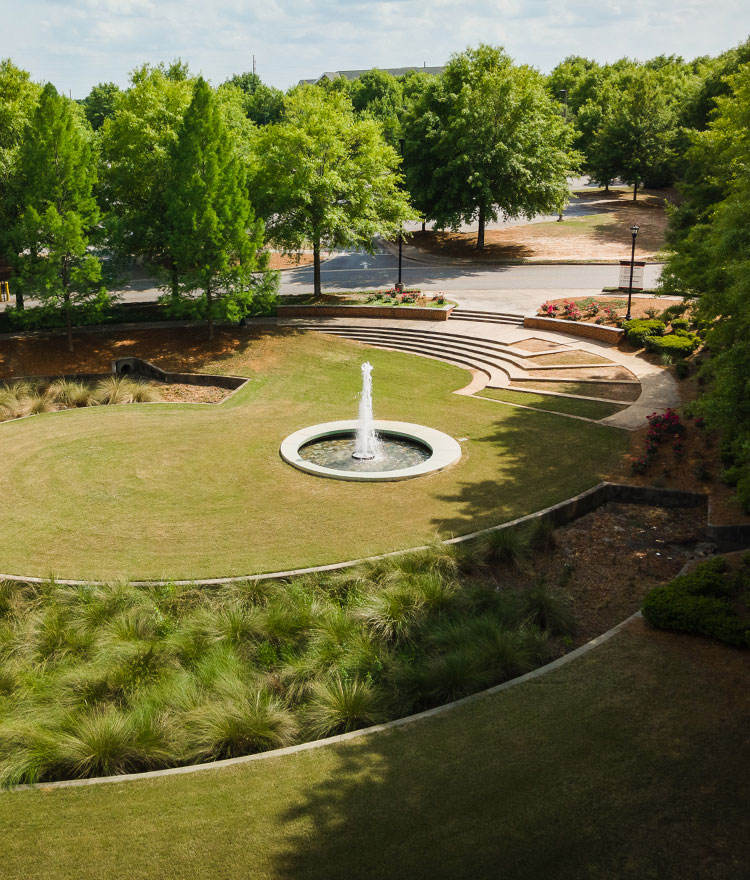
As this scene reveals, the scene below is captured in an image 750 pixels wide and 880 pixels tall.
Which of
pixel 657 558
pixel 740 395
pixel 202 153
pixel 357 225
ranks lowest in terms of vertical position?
pixel 657 558

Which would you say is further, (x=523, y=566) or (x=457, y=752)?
(x=523, y=566)

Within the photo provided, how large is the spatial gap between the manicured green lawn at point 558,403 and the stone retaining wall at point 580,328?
669 cm

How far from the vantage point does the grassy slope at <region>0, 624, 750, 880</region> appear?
672 centimetres

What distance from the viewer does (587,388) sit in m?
24.4

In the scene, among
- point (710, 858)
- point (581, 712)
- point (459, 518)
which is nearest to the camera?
point (710, 858)

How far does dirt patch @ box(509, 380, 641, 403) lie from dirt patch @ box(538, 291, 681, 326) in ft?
21.3

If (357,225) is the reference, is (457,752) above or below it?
below

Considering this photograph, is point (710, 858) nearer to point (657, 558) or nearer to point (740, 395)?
point (740, 395)

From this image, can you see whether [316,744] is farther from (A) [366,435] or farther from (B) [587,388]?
(B) [587,388]

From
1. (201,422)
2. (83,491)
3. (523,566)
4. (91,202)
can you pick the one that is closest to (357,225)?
(91,202)

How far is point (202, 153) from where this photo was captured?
28031mm

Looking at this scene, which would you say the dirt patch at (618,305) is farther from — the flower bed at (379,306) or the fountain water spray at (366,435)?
the fountain water spray at (366,435)

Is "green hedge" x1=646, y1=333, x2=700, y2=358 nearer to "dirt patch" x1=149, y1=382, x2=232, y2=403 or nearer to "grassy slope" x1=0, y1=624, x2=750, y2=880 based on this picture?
"dirt patch" x1=149, y1=382, x2=232, y2=403

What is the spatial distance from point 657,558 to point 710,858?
8387 millimetres
